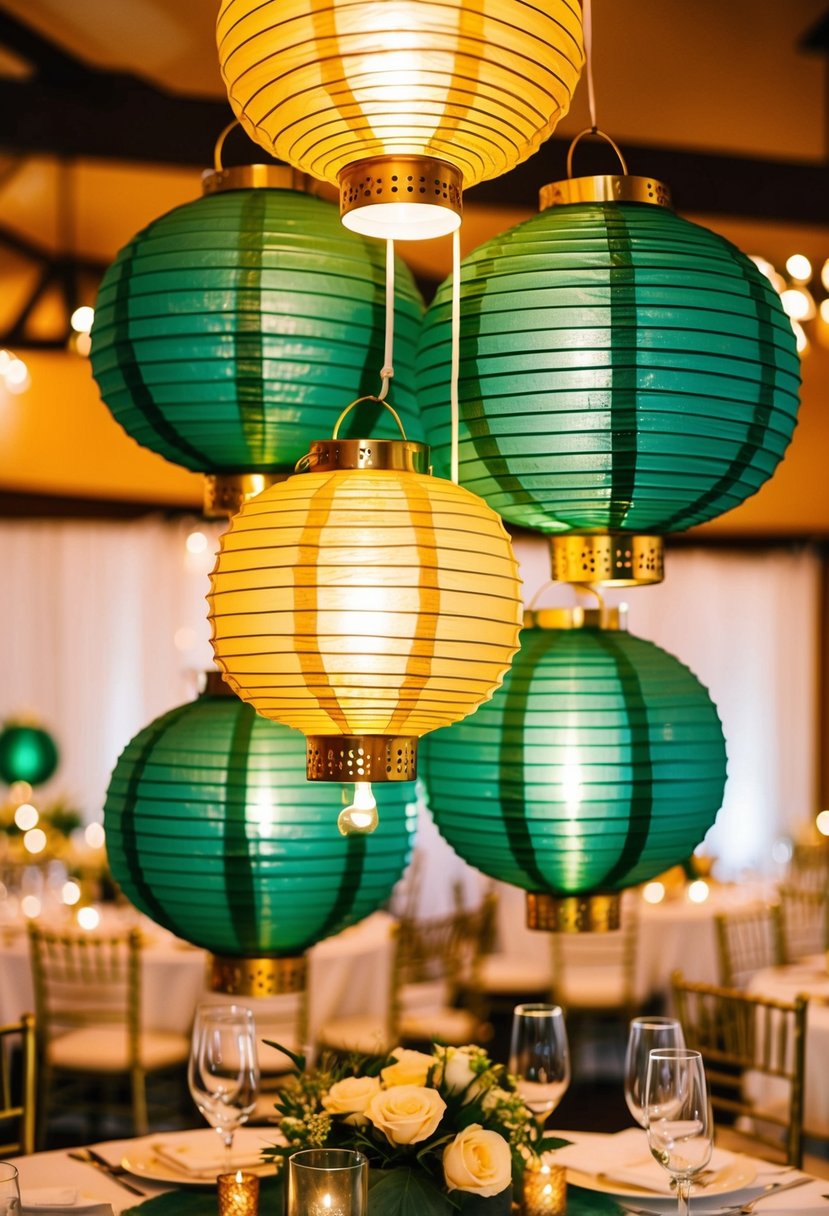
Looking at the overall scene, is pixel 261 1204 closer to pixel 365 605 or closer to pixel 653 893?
pixel 365 605

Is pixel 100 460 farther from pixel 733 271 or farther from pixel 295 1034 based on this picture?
pixel 733 271

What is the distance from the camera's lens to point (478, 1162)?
5.54 ft

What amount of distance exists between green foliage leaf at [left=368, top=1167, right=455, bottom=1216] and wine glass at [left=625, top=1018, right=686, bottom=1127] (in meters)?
0.37

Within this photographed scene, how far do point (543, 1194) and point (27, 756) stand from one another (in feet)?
19.0

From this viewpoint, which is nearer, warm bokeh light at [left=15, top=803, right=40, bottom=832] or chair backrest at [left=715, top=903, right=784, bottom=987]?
chair backrest at [left=715, top=903, right=784, bottom=987]

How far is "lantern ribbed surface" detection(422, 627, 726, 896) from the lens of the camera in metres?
1.62

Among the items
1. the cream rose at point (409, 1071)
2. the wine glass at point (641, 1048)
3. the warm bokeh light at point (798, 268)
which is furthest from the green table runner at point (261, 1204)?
the warm bokeh light at point (798, 268)

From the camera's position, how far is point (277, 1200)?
195 cm

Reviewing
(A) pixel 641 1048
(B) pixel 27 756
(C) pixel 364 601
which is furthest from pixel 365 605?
(B) pixel 27 756

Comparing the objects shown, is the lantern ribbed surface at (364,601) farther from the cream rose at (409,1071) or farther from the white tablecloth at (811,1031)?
the white tablecloth at (811,1031)

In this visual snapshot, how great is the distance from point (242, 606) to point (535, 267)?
1.63ft

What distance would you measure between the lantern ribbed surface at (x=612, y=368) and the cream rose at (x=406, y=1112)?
0.70 m

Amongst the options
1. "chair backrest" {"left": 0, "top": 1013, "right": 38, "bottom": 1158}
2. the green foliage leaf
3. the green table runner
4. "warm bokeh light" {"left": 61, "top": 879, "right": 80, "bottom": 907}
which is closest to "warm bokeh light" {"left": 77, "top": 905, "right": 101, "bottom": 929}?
A: "warm bokeh light" {"left": 61, "top": 879, "right": 80, "bottom": 907}

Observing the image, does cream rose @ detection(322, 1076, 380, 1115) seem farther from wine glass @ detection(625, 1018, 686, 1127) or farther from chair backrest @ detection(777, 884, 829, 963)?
chair backrest @ detection(777, 884, 829, 963)
